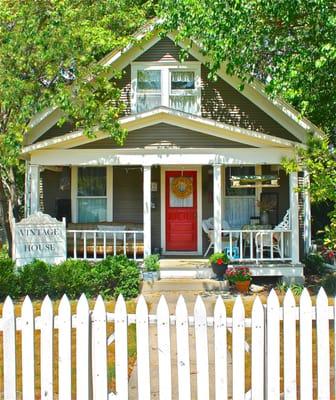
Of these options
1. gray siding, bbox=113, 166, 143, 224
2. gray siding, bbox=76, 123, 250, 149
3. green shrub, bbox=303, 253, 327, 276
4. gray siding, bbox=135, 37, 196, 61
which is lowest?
green shrub, bbox=303, 253, 327, 276

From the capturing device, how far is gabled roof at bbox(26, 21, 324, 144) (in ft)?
44.0

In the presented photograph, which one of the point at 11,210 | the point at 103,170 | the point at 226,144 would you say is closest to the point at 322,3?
the point at 226,144

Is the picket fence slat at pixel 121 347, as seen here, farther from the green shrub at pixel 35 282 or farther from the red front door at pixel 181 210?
the red front door at pixel 181 210

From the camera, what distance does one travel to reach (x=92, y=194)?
1465 cm

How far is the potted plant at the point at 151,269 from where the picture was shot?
11609mm

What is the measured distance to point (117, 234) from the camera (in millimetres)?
13141

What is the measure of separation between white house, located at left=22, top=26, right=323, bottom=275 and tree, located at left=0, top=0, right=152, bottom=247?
1.28 meters

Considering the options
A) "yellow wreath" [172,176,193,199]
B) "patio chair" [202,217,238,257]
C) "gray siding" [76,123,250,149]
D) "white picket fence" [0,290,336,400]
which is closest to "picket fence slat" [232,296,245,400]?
"white picket fence" [0,290,336,400]

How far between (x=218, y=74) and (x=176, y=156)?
3056 millimetres

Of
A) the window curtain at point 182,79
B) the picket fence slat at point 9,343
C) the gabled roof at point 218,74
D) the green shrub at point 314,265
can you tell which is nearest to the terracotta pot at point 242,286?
the green shrub at point 314,265

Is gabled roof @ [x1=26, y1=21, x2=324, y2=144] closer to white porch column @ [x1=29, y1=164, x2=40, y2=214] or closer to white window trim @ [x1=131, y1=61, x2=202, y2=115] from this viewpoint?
white window trim @ [x1=131, y1=61, x2=202, y2=115]

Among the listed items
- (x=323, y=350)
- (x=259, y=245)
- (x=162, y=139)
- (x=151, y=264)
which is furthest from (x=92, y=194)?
(x=323, y=350)

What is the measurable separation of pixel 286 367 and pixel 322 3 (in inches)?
238

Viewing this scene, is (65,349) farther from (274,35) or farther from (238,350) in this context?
(274,35)
